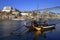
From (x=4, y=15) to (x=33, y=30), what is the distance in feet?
285

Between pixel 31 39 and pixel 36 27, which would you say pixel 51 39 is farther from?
pixel 36 27

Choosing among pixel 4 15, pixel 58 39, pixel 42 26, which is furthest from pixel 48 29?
pixel 4 15

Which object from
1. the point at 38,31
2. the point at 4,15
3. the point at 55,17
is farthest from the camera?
the point at 55,17

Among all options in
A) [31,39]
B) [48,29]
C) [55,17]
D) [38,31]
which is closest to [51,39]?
[31,39]

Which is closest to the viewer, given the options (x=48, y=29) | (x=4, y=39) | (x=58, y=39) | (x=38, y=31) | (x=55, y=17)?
(x=4, y=39)

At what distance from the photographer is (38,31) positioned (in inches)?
1211

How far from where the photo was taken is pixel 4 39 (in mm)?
21656

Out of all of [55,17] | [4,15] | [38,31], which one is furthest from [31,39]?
[55,17]

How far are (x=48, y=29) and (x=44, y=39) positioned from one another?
448 inches

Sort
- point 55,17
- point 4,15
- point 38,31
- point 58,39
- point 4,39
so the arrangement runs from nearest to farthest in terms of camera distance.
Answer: point 4,39 < point 58,39 < point 38,31 < point 4,15 < point 55,17

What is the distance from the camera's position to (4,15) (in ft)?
382

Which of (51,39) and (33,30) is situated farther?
(33,30)

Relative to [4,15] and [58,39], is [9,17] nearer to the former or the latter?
[4,15]

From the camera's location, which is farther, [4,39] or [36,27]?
[36,27]
